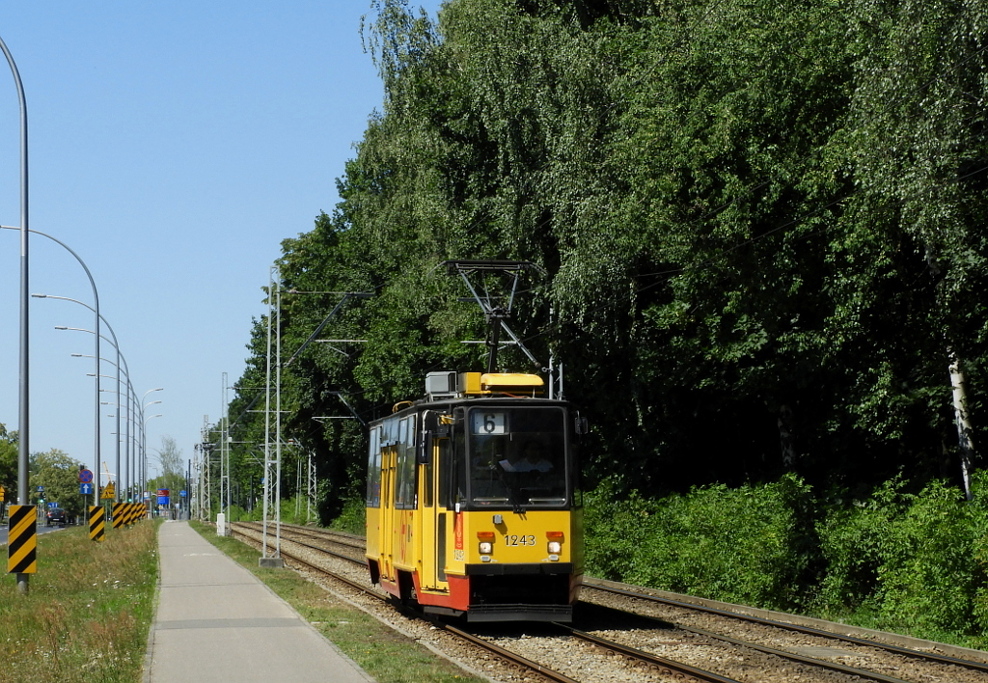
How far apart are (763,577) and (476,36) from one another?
15970 millimetres

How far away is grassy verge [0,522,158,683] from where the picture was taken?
503 inches

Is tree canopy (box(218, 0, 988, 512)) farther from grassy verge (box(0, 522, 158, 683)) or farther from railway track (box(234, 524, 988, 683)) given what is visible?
grassy verge (box(0, 522, 158, 683))

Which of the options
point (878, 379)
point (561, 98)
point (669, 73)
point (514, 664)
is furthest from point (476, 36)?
point (514, 664)

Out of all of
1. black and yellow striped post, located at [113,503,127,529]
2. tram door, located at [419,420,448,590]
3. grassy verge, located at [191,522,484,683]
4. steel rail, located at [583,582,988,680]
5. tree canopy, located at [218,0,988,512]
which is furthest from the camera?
black and yellow striped post, located at [113,503,127,529]

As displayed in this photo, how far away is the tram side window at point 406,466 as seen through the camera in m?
18.2

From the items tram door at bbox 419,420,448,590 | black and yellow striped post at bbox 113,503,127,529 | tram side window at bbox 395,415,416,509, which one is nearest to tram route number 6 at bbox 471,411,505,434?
tram door at bbox 419,420,448,590

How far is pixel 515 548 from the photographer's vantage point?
1659 cm

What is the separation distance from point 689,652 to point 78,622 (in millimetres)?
8188

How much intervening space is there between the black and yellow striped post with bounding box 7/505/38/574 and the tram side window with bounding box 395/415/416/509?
20.8ft

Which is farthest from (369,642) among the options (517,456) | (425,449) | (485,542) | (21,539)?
(21,539)

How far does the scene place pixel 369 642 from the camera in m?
15.3

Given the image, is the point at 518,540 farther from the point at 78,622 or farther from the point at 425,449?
the point at 78,622

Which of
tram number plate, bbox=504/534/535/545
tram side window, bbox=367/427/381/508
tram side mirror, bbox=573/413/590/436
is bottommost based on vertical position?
tram number plate, bbox=504/534/535/545

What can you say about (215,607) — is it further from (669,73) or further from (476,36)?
(476,36)
